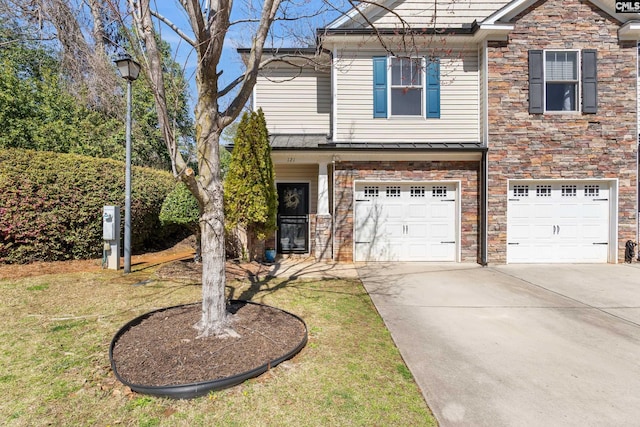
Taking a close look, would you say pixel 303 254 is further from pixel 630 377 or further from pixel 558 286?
pixel 630 377

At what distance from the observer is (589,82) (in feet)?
26.0

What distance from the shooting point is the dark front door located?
9.21 m

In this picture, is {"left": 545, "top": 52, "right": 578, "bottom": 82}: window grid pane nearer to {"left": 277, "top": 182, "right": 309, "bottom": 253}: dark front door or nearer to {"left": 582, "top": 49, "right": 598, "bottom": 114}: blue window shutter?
{"left": 582, "top": 49, "right": 598, "bottom": 114}: blue window shutter

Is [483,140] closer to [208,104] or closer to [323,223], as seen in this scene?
[323,223]

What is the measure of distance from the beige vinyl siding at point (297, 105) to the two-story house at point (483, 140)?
33.1 inches

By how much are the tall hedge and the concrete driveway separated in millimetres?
6276

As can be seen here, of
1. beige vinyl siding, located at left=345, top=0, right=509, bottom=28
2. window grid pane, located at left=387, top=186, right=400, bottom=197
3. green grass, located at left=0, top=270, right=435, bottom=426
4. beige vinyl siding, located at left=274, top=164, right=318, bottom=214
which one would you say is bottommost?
green grass, located at left=0, top=270, right=435, bottom=426

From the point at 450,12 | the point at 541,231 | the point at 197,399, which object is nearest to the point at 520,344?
the point at 197,399

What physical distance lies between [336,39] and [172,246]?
25.1 feet

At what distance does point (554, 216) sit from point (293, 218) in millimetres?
6774

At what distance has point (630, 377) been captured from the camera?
9.69 feet

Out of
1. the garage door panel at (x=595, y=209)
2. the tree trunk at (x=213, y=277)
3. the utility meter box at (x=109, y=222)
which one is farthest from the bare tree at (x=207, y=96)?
Result: the garage door panel at (x=595, y=209)

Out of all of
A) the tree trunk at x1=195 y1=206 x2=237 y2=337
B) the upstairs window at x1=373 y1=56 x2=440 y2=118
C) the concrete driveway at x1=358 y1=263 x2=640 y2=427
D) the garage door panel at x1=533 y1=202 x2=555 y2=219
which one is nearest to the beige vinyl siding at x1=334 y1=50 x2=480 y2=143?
the upstairs window at x1=373 y1=56 x2=440 y2=118

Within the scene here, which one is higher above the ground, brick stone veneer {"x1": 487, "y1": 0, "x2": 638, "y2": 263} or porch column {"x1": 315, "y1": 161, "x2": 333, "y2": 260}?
brick stone veneer {"x1": 487, "y1": 0, "x2": 638, "y2": 263}
